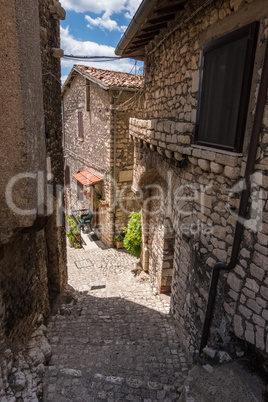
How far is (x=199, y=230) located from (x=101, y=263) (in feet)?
21.6

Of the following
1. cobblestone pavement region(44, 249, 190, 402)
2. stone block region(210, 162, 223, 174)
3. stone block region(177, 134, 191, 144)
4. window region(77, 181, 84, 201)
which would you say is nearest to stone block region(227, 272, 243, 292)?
stone block region(210, 162, 223, 174)

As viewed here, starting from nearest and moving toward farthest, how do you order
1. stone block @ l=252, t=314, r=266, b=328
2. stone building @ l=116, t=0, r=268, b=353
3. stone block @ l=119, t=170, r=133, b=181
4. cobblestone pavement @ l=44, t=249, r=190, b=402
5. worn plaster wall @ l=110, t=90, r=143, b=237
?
stone building @ l=116, t=0, r=268, b=353 < stone block @ l=252, t=314, r=266, b=328 < cobblestone pavement @ l=44, t=249, r=190, b=402 < worn plaster wall @ l=110, t=90, r=143, b=237 < stone block @ l=119, t=170, r=133, b=181

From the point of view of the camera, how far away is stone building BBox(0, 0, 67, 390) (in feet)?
7.90

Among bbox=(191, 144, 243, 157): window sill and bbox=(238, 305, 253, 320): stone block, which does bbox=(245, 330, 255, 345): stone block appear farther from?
bbox=(191, 144, 243, 157): window sill

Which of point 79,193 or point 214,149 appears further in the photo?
point 79,193

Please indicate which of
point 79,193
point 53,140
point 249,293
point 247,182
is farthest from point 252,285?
point 79,193

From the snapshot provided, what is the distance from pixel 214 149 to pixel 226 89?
671 millimetres

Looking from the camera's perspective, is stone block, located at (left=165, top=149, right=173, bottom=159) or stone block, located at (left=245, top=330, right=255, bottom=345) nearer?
stone block, located at (left=245, top=330, right=255, bottom=345)

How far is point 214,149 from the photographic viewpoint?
307 centimetres

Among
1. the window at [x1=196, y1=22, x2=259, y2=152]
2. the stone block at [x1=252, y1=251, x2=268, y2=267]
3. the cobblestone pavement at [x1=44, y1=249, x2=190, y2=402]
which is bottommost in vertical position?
the cobblestone pavement at [x1=44, y1=249, x2=190, y2=402]

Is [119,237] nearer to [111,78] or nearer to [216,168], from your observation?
[111,78]

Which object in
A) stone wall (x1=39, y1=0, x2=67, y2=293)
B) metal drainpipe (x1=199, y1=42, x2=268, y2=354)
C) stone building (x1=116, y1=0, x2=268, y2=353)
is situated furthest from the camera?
stone wall (x1=39, y1=0, x2=67, y2=293)

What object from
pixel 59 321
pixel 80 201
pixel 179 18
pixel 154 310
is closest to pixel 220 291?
pixel 154 310

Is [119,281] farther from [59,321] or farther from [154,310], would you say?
[59,321]
